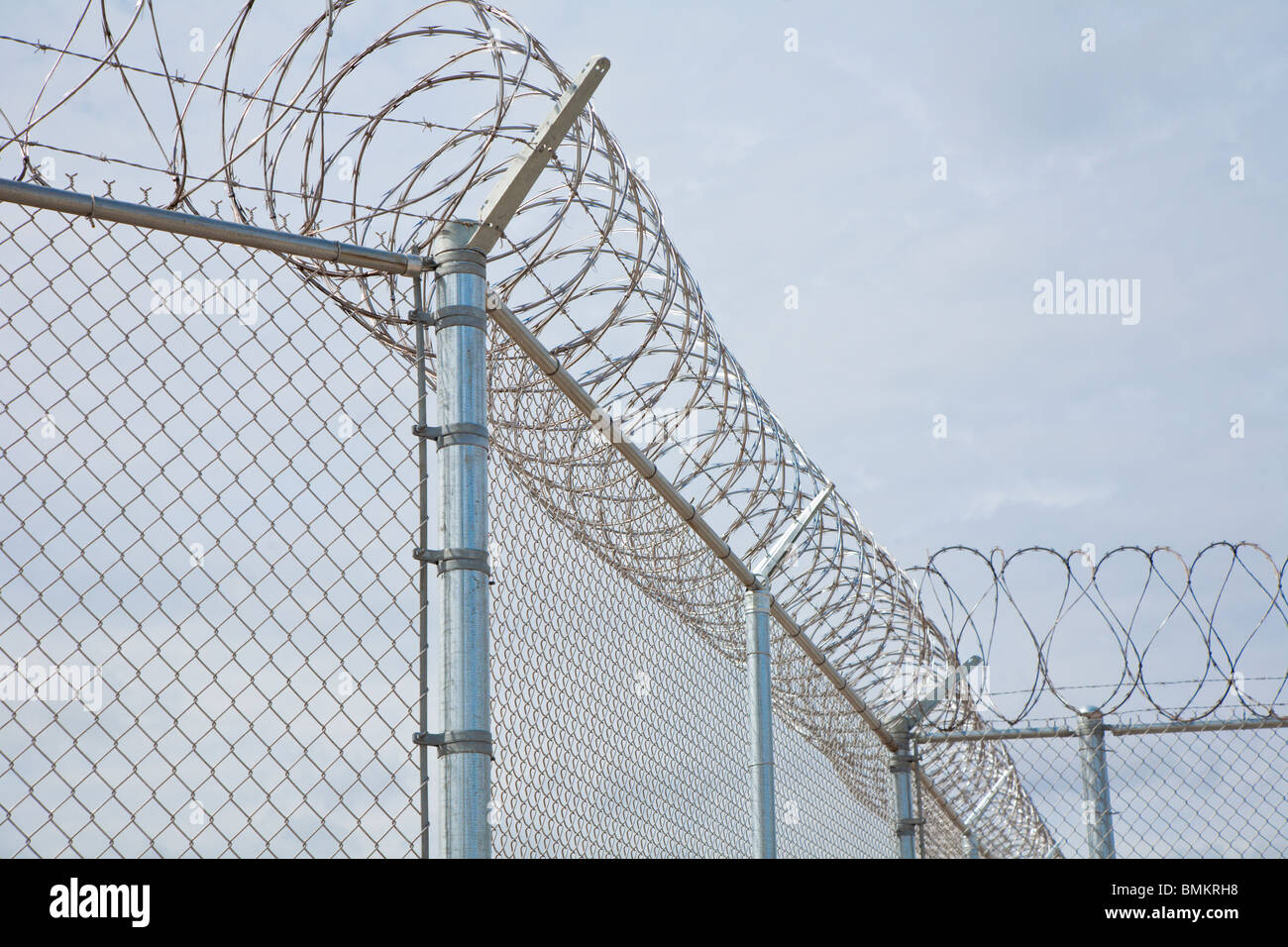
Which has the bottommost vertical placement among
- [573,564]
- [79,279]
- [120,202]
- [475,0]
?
[573,564]

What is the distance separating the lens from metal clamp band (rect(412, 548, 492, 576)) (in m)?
2.90

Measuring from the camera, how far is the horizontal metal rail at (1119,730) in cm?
697

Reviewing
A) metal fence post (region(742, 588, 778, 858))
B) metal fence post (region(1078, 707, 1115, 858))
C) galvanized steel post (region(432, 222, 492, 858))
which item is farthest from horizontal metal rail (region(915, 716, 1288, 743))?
galvanized steel post (region(432, 222, 492, 858))

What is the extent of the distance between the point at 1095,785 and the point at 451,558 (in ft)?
17.7

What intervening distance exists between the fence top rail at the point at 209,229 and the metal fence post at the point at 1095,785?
541 cm

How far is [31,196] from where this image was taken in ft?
8.70

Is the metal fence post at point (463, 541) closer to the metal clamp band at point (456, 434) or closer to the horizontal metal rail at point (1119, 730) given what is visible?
the metal clamp band at point (456, 434)

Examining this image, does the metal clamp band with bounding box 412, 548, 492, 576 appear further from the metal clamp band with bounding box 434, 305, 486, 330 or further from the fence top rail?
the fence top rail

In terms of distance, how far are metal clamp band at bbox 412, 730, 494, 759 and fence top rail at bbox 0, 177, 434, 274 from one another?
105 centimetres
